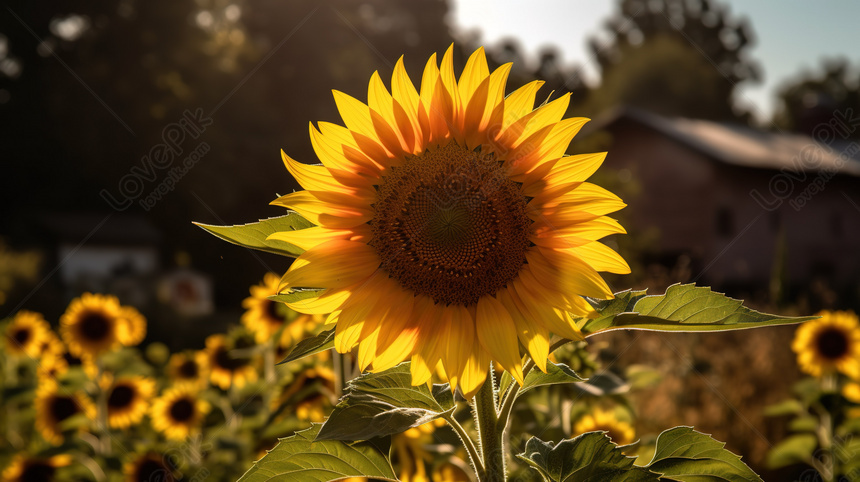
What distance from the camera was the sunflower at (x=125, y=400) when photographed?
185 inches

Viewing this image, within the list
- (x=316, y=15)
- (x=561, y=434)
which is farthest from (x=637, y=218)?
(x=561, y=434)

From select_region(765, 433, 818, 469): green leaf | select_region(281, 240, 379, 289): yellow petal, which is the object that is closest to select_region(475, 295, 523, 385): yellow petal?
select_region(281, 240, 379, 289): yellow petal

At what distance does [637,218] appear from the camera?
86.9 ft

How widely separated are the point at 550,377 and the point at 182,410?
373cm

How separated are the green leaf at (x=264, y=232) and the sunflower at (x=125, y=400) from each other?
3.94m

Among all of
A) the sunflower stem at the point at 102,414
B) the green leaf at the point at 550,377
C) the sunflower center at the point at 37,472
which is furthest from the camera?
the sunflower stem at the point at 102,414

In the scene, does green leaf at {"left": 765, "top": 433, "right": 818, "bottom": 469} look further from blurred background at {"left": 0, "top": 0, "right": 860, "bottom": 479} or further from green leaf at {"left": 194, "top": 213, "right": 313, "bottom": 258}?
blurred background at {"left": 0, "top": 0, "right": 860, "bottom": 479}

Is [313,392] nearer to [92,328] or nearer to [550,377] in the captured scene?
[550,377]

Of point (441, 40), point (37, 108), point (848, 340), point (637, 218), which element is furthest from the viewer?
point (441, 40)

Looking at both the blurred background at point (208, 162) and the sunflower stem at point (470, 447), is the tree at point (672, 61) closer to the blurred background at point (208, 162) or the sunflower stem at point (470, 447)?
the blurred background at point (208, 162)

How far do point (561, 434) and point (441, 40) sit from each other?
Answer: 37.7 meters

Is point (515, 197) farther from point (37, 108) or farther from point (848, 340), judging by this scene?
point (37, 108)

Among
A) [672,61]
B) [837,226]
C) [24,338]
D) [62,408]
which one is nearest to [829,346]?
[62,408]

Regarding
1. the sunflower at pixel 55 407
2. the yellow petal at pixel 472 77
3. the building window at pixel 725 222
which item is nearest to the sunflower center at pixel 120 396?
the sunflower at pixel 55 407
